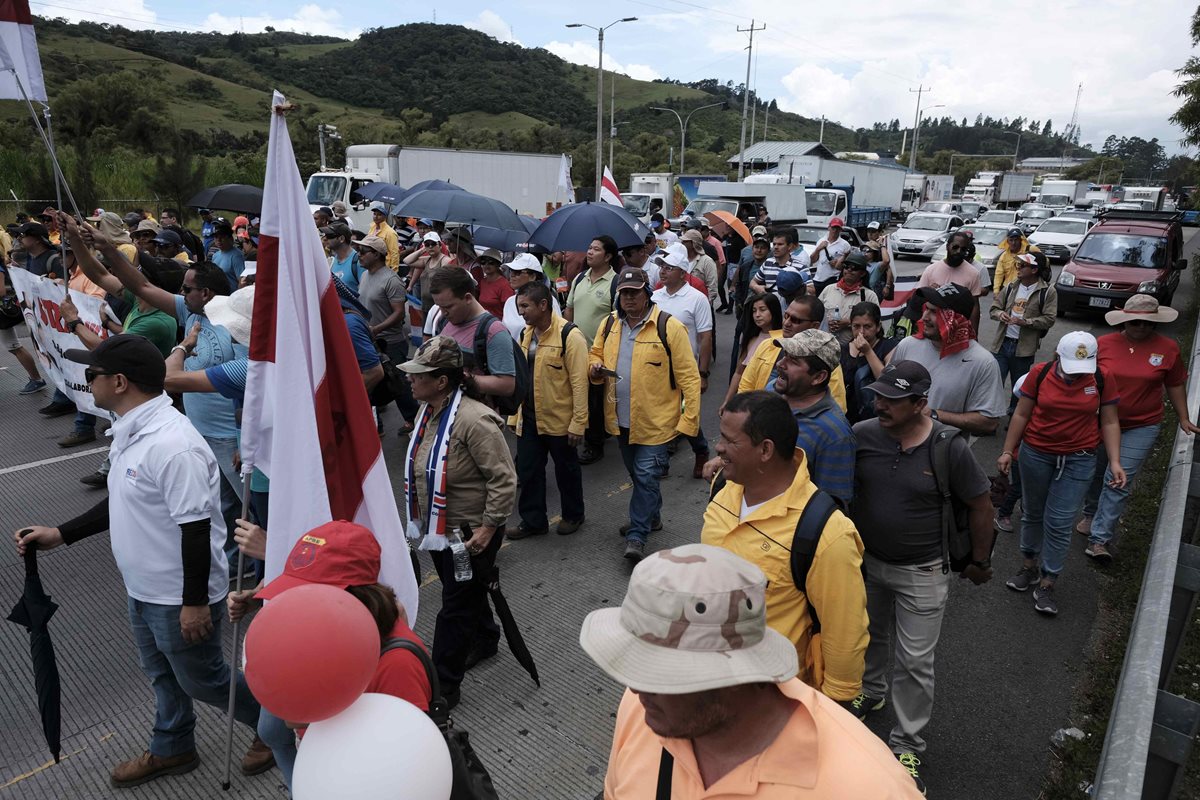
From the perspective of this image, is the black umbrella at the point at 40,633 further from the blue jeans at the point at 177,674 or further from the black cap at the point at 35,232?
the black cap at the point at 35,232

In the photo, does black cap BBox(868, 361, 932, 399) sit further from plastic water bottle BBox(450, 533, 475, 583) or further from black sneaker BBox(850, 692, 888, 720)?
plastic water bottle BBox(450, 533, 475, 583)

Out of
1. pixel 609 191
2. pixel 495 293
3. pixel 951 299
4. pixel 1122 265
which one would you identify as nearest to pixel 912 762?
pixel 951 299

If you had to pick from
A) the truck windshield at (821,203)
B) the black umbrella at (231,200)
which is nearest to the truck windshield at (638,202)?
the truck windshield at (821,203)

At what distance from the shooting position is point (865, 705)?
3678 millimetres

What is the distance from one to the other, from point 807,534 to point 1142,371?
12.3ft

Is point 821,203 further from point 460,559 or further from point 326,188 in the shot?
point 460,559

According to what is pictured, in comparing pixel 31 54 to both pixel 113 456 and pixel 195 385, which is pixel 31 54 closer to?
pixel 195 385

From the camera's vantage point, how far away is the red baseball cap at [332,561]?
1.99 meters

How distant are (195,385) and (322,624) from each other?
8.95 feet

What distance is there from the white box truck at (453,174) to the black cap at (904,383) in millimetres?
18329

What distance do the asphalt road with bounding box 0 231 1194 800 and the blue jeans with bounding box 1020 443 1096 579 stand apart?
0.37 metres

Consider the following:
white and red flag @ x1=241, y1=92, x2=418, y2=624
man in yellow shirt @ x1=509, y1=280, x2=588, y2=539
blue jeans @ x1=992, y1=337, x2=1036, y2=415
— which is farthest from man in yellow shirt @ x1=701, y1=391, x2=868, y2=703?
blue jeans @ x1=992, y1=337, x2=1036, y2=415

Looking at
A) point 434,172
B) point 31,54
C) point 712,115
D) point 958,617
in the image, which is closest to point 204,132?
point 434,172

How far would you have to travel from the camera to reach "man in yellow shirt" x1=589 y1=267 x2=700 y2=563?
5.05 meters
